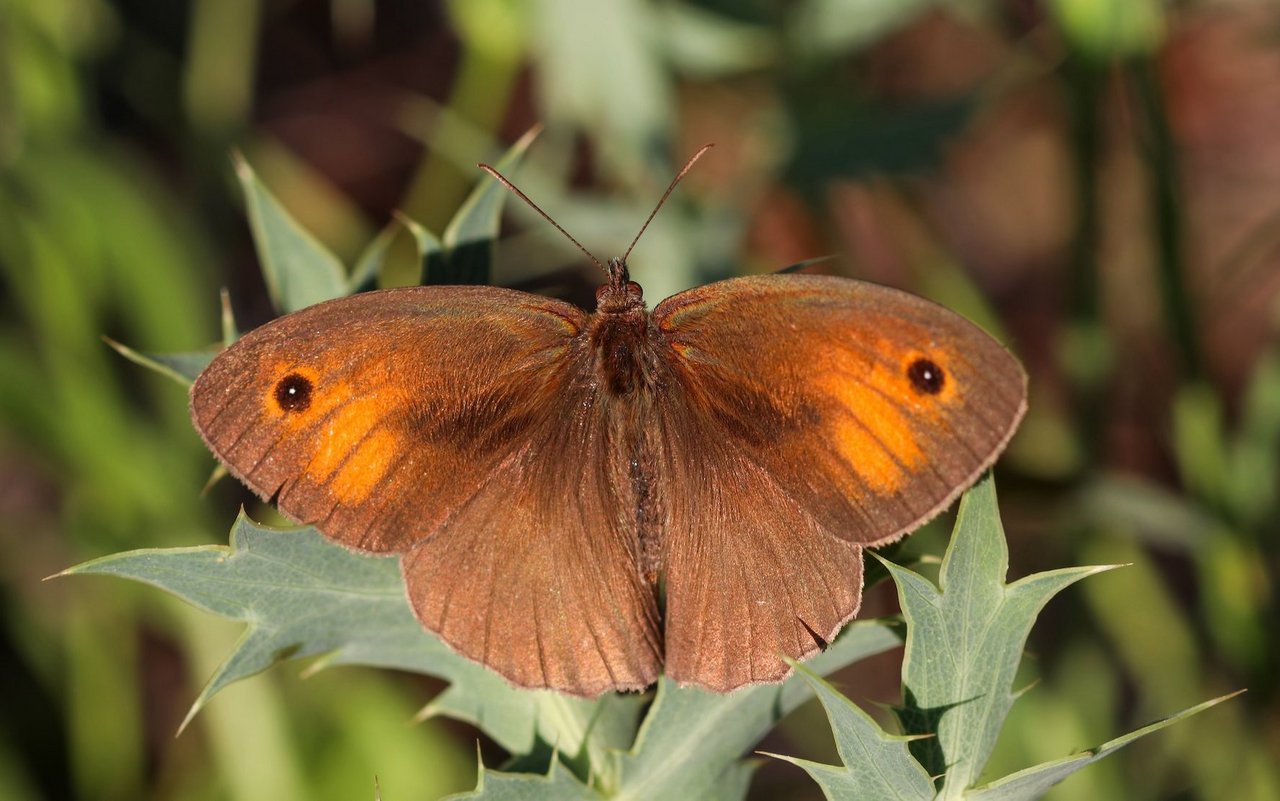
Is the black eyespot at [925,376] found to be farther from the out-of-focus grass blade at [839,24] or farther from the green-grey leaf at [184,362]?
the out-of-focus grass blade at [839,24]

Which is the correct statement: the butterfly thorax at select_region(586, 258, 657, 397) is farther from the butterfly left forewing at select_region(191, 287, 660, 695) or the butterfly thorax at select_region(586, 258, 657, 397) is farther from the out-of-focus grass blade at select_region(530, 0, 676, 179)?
the out-of-focus grass blade at select_region(530, 0, 676, 179)

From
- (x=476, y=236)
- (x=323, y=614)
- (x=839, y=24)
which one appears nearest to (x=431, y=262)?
(x=476, y=236)

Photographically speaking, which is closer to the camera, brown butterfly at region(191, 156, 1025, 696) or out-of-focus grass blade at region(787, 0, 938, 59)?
brown butterfly at region(191, 156, 1025, 696)

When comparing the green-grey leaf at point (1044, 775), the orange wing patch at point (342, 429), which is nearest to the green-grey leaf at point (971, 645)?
the green-grey leaf at point (1044, 775)

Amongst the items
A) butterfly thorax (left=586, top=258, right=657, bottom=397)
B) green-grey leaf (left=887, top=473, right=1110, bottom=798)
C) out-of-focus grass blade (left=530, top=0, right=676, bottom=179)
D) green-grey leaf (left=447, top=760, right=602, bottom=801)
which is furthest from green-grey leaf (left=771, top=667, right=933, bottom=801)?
out-of-focus grass blade (left=530, top=0, right=676, bottom=179)

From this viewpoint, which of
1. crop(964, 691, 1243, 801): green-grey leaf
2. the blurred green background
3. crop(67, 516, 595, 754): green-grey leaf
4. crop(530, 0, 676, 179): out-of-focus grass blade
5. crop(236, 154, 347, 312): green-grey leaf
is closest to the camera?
crop(964, 691, 1243, 801): green-grey leaf

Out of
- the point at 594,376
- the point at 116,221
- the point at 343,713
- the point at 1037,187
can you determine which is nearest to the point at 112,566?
the point at 594,376

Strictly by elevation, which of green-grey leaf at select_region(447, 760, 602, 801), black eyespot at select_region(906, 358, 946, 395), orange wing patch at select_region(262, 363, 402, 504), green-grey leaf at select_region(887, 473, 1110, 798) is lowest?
green-grey leaf at select_region(447, 760, 602, 801)
